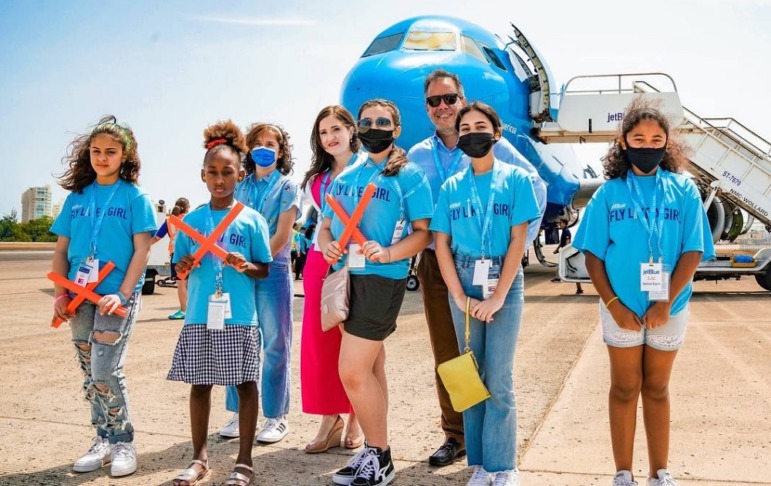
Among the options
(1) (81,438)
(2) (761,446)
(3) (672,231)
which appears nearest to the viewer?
(3) (672,231)

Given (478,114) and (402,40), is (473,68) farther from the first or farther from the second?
(478,114)

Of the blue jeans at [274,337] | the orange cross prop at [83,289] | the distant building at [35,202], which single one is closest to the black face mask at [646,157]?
the blue jeans at [274,337]

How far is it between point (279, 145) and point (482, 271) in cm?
179

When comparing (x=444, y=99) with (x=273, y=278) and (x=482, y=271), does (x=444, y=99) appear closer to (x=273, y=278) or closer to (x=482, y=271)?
(x=482, y=271)

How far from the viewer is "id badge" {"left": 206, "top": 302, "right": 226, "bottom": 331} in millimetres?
3445

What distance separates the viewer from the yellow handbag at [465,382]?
323 cm

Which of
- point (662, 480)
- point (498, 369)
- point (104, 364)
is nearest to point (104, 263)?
point (104, 364)

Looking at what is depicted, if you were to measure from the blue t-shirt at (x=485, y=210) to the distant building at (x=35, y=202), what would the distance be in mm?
157291

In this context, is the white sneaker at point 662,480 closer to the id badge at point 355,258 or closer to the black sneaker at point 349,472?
the black sneaker at point 349,472

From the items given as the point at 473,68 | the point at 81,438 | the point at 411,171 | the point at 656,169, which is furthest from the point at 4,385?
the point at 473,68

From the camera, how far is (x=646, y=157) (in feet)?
10.4

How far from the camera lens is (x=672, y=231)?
309 centimetres

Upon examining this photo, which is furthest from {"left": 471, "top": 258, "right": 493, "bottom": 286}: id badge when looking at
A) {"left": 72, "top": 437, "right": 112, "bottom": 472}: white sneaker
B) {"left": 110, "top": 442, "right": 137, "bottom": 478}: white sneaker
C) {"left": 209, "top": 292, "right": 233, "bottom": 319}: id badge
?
{"left": 72, "top": 437, "right": 112, "bottom": 472}: white sneaker

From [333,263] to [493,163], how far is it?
945 millimetres
